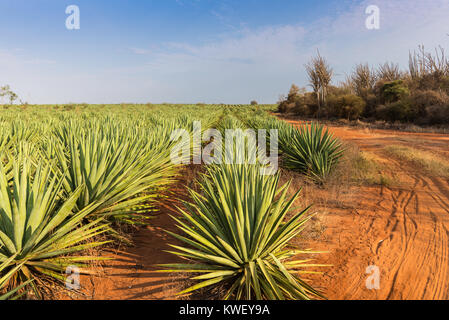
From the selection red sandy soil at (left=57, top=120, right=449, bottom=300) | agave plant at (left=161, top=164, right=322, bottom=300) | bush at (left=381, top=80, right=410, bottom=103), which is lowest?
red sandy soil at (left=57, top=120, right=449, bottom=300)

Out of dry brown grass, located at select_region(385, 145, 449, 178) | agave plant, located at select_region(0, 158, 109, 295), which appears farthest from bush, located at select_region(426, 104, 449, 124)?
agave plant, located at select_region(0, 158, 109, 295)

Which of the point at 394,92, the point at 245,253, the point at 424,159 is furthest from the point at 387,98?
the point at 245,253

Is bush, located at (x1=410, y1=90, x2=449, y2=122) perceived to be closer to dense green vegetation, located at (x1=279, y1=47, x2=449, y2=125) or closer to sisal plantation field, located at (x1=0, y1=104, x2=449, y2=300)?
dense green vegetation, located at (x1=279, y1=47, x2=449, y2=125)

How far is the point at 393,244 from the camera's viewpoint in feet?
8.43

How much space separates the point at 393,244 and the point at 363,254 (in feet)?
1.42

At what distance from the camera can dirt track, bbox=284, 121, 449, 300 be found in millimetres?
1965

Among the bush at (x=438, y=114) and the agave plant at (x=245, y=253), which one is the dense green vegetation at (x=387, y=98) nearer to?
the bush at (x=438, y=114)

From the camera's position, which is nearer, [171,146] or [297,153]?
[297,153]

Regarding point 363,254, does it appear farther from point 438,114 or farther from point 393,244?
point 438,114

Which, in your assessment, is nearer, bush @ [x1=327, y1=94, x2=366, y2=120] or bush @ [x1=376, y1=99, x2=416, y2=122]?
bush @ [x1=376, y1=99, x2=416, y2=122]

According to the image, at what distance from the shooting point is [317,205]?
3.65 m
